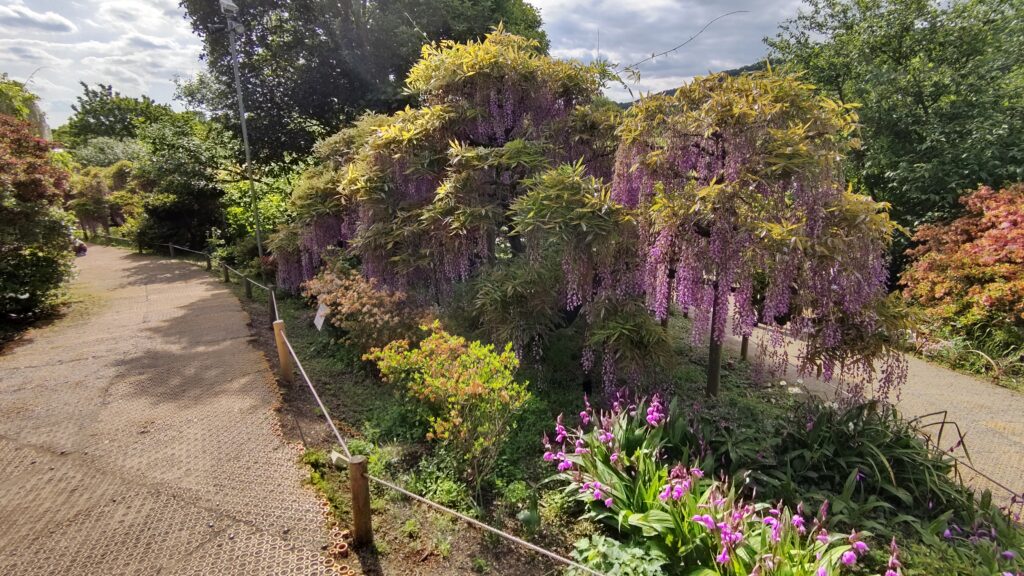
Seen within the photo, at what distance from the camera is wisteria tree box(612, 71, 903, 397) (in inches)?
158

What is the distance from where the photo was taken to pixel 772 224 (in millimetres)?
3859

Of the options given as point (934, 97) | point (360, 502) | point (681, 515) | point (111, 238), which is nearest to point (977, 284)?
point (934, 97)

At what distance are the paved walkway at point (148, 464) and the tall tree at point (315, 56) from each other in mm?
7952

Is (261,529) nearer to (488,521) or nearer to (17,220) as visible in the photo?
(488,521)

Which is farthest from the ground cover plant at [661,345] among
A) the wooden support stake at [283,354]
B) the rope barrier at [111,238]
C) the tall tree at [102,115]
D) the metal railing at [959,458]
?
the tall tree at [102,115]

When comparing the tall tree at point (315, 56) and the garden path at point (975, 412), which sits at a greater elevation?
the tall tree at point (315, 56)

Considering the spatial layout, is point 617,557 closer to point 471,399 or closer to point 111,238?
point 471,399

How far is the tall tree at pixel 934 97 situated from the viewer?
9180mm

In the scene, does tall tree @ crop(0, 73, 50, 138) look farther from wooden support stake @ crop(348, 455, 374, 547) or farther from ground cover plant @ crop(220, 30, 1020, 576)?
wooden support stake @ crop(348, 455, 374, 547)

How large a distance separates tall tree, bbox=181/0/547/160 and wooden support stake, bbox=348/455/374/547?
10959 millimetres

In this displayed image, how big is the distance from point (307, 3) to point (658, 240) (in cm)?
1304

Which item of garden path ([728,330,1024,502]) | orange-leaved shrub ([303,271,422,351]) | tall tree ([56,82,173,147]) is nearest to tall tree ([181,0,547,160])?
orange-leaved shrub ([303,271,422,351])

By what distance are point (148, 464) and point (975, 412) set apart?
9.40 meters

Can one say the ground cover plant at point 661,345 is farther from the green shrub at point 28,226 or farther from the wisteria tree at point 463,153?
the green shrub at point 28,226
